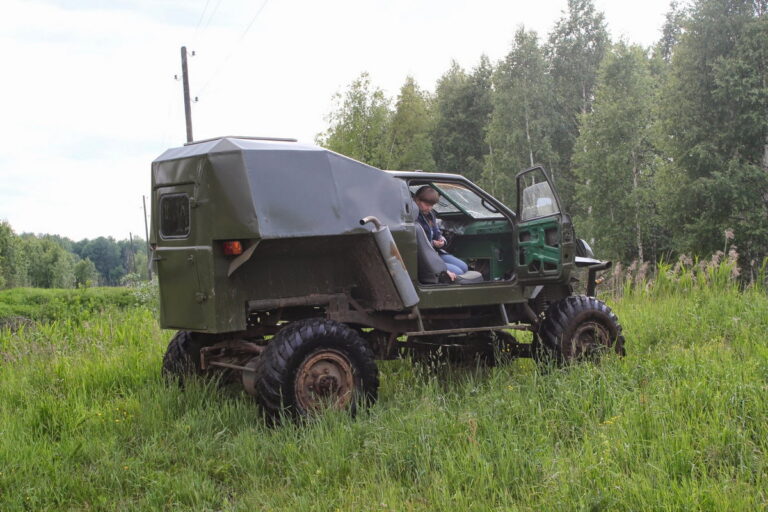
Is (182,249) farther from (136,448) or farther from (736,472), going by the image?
(736,472)

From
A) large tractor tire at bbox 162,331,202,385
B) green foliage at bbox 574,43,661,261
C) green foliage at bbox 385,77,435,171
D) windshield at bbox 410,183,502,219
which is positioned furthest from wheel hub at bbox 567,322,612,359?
green foliage at bbox 385,77,435,171

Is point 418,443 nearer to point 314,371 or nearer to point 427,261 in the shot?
point 314,371

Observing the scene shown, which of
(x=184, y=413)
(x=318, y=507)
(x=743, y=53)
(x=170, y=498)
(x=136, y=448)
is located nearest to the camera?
(x=318, y=507)

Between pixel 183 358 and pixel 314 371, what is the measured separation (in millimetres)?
1579

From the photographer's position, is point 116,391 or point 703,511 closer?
point 703,511

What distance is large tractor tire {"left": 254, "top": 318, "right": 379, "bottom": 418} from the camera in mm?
4910

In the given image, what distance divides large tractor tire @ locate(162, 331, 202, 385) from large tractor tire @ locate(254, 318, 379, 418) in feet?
4.22

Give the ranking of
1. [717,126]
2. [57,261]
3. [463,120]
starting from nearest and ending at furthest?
[717,126], [463,120], [57,261]

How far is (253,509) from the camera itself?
149 inches

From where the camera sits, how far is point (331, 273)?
5602 mm

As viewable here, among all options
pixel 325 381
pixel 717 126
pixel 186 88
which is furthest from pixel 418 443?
pixel 717 126

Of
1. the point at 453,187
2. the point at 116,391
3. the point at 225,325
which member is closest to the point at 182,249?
the point at 225,325

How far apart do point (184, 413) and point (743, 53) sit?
1006 inches

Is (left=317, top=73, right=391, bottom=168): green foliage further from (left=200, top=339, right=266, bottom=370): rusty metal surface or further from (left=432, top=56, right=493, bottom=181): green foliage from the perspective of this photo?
(left=200, top=339, right=266, bottom=370): rusty metal surface
